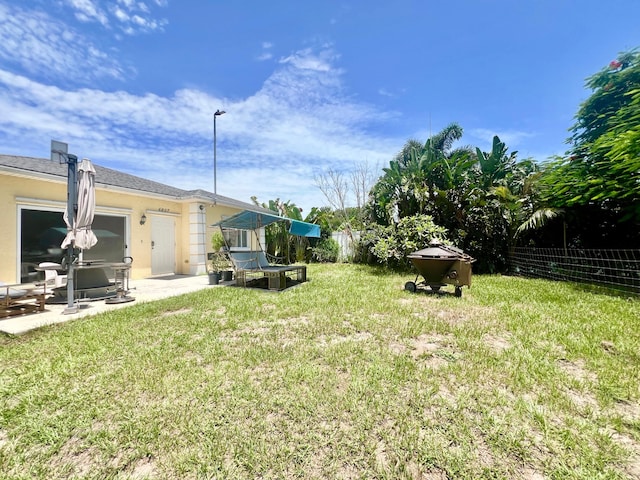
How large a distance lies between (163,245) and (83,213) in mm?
6078

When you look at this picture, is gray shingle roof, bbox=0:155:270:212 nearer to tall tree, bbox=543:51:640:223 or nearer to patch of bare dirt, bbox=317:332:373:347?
patch of bare dirt, bbox=317:332:373:347

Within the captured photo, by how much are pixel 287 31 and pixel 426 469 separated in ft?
40.1

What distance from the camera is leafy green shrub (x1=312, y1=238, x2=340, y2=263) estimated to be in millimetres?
16922

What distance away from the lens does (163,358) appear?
11.8ft

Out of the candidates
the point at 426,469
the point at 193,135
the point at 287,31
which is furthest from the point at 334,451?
the point at 193,135

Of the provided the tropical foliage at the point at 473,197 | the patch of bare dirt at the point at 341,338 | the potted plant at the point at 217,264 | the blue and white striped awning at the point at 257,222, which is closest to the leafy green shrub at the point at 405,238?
the tropical foliage at the point at 473,197

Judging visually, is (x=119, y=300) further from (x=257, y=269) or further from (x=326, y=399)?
(x=326, y=399)

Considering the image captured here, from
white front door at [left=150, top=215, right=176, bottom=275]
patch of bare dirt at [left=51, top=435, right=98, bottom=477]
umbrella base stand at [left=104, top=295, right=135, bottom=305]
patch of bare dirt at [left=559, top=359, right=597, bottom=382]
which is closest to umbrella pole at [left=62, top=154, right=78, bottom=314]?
umbrella base stand at [left=104, top=295, right=135, bottom=305]

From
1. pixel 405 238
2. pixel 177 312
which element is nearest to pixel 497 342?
pixel 177 312

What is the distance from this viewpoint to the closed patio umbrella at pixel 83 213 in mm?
6154

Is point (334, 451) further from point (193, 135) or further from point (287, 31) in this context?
point (193, 135)

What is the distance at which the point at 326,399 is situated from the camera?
2.68 metres

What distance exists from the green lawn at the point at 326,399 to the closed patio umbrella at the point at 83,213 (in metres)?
2.13

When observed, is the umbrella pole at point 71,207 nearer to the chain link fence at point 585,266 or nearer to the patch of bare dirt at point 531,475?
the patch of bare dirt at point 531,475
